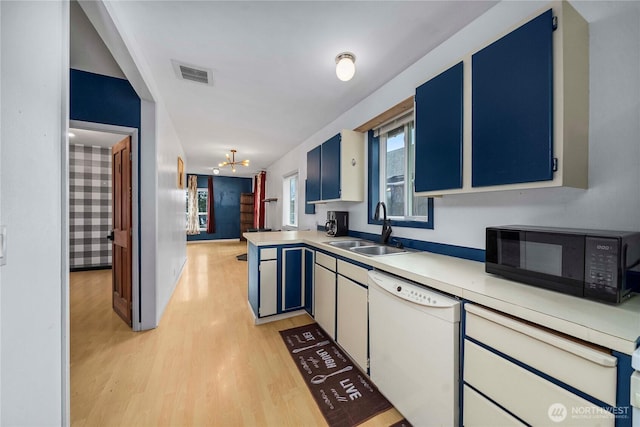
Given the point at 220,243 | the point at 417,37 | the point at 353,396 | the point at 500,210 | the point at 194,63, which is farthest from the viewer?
the point at 220,243

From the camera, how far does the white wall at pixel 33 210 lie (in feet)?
2.29

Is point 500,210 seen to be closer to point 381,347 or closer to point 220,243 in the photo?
point 381,347

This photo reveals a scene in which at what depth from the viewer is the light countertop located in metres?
0.69

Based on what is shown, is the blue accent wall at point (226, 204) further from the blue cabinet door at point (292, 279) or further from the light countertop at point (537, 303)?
the light countertop at point (537, 303)

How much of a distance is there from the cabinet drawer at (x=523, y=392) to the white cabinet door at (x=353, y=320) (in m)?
0.73

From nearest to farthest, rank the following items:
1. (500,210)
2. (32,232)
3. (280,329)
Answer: (32,232)
(500,210)
(280,329)

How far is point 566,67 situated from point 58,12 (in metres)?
2.05

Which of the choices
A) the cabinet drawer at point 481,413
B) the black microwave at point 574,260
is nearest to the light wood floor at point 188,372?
the cabinet drawer at point 481,413

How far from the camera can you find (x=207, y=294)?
3.45 m

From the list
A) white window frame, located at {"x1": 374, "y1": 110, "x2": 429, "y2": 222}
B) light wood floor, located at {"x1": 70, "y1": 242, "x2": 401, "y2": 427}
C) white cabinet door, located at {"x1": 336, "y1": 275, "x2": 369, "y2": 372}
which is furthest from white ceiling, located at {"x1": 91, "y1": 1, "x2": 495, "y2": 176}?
light wood floor, located at {"x1": 70, "y1": 242, "x2": 401, "y2": 427}

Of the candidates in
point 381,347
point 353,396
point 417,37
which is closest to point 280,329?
point 353,396

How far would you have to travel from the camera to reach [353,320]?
1829 millimetres

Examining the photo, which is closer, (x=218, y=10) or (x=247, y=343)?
(x=218, y=10)

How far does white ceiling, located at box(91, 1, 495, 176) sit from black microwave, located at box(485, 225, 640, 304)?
57.8 inches
